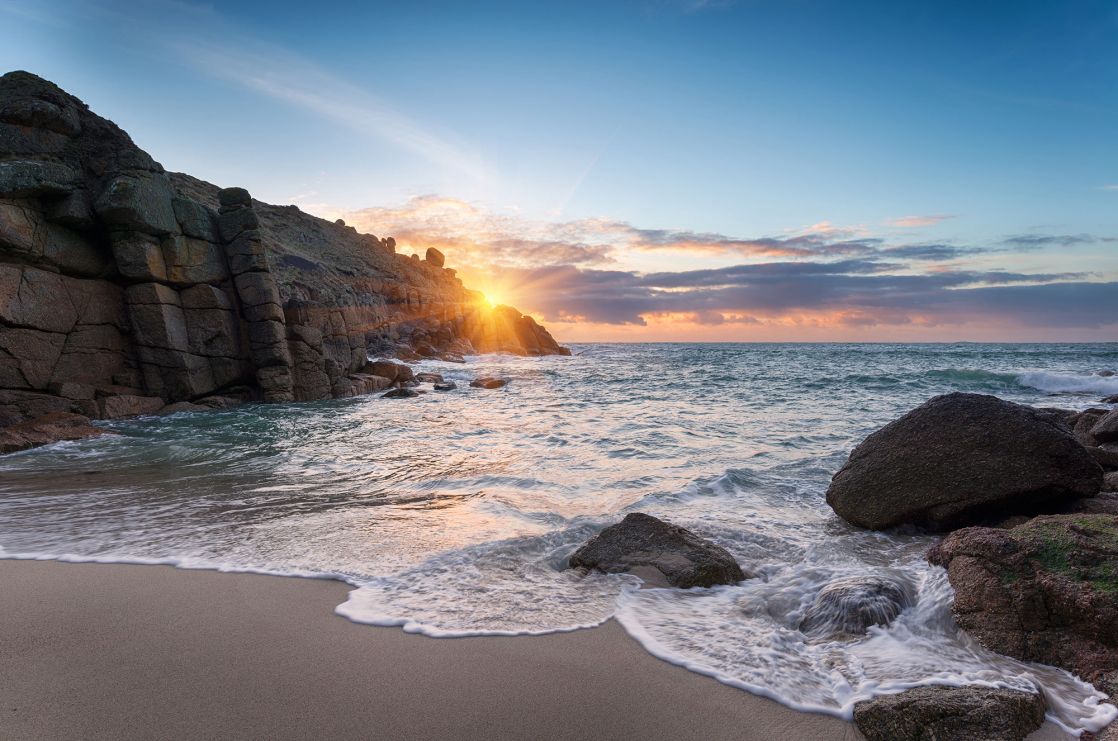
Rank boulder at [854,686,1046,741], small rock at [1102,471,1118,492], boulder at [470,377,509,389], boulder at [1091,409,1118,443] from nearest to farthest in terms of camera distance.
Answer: boulder at [854,686,1046,741]
small rock at [1102,471,1118,492]
boulder at [1091,409,1118,443]
boulder at [470,377,509,389]

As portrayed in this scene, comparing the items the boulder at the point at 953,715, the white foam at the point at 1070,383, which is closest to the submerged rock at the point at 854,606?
the boulder at the point at 953,715

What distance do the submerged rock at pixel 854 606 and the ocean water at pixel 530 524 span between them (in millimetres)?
77

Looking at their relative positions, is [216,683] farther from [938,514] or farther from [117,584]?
[938,514]

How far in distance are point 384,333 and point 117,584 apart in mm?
42811

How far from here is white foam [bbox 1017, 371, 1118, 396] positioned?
23.1 metres

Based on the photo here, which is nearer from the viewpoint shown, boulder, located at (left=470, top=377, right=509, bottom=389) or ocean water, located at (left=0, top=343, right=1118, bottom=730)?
ocean water, located at (left=0, top=343, right=1118, bottom=730)

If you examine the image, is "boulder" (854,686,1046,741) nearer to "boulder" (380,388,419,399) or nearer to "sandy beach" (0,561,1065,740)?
"sandy beach" (0,561,1065,740)

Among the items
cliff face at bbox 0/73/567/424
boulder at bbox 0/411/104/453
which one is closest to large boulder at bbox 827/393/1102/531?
boulder at bbox 0/411/104/453

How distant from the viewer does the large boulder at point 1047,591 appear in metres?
3.07

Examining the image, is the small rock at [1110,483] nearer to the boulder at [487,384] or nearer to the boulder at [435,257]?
the boulder at [487,384]

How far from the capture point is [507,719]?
2.63 m

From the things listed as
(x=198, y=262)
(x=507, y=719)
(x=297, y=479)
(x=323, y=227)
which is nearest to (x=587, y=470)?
(x=297, y=479)

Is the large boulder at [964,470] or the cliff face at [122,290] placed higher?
the cliff face at [122,290]

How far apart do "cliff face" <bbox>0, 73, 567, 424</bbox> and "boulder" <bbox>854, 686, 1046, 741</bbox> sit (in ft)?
62.5
